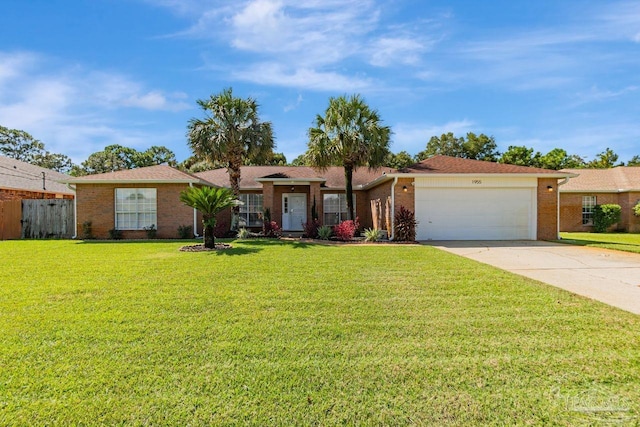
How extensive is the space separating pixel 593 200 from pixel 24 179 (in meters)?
37.3

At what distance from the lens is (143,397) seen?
2.81m

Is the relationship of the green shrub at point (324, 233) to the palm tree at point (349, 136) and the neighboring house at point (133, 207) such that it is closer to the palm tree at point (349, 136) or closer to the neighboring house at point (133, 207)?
the palm tree at point (349, 136)

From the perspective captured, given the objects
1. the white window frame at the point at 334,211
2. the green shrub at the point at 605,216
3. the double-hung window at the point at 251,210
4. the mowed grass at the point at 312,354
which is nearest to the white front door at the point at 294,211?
the white window frame at the point at 334,211

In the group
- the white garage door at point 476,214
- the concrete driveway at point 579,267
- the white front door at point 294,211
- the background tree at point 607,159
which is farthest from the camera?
the background tree at point 607,159

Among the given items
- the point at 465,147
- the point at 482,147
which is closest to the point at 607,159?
the point at 482,147

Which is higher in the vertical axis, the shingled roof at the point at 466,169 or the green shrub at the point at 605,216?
the shingled roof at the point at 466,169

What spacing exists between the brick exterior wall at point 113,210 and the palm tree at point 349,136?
6885mm

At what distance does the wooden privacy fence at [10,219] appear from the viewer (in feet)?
56.6

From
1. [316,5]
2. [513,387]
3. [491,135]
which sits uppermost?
[491,135]

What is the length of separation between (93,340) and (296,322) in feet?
7.85

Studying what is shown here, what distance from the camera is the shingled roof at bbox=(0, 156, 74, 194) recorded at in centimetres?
2020

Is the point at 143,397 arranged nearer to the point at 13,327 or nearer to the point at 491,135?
the point at 13,327

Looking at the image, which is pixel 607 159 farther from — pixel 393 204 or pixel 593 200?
pixel 393 204

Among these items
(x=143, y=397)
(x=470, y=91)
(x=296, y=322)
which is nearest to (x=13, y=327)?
(x=143, y=397)
